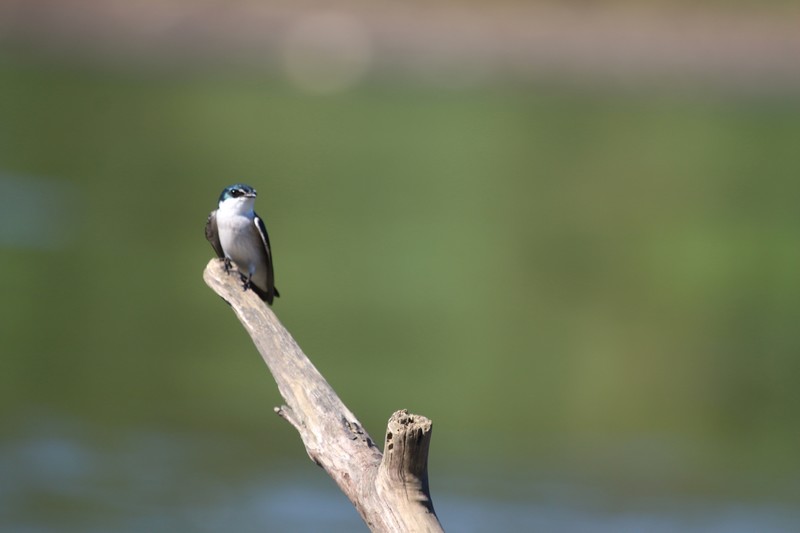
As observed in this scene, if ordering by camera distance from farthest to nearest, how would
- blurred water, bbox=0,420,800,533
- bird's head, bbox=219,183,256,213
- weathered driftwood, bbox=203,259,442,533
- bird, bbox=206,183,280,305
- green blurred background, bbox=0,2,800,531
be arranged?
green blurred background, bbox=0,2,800,531 < blurred water, bbox=0,420,800,533 < bird's head, bbox=219,183,256,213 < bird, bbox=206,183,280,305 < weathered driftwood, bbox=203,259,442,533

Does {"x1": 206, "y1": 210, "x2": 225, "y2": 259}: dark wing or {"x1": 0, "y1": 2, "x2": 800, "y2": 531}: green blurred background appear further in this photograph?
{"x1": 0, "y1": 2, "x2": 800, "y2": 531}: green blurred background

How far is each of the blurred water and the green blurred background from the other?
0.02 m

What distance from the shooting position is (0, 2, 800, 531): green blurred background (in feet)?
26.5

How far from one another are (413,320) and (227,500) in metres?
4.79

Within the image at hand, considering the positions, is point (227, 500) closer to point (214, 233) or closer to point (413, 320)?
point (214, 233)

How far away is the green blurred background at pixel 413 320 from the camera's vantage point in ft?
26.5

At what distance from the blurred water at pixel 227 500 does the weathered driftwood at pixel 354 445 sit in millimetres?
3154

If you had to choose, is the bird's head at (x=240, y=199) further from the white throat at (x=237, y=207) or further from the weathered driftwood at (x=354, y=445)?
the weathered driftwood at (x=354, y=445)

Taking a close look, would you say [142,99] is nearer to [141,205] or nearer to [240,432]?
[141,205]

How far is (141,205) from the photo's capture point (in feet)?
55.3

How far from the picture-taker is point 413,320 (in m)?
12.2

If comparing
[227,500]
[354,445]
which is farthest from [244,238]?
[354,445]

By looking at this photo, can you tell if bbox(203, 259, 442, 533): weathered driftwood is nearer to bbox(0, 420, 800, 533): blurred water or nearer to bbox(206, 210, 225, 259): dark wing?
bbox(206, 210, 225, 259): dark wing

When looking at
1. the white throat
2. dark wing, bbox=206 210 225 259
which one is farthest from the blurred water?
the white throat
